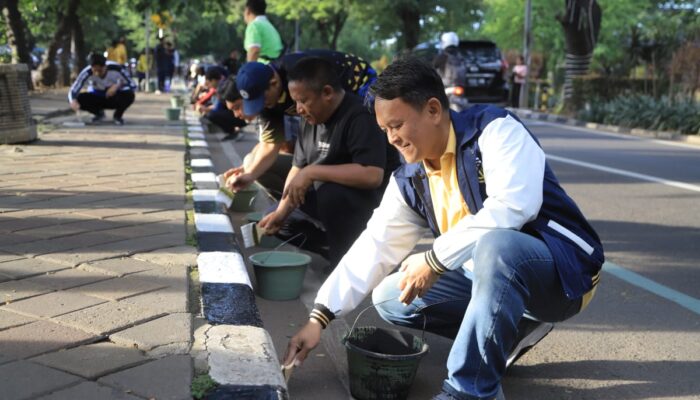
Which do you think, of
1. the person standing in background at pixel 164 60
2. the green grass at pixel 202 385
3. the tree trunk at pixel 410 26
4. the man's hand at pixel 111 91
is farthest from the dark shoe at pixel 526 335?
the tree trunk at pixel 410 26

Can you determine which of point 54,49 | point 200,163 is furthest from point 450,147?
point 54,49

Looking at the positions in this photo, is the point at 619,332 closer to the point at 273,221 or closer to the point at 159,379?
the point at 273,221

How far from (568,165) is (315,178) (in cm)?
641

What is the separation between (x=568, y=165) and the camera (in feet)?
32.8

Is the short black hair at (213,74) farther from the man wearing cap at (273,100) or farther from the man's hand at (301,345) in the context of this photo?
the man's hand at (301,345)

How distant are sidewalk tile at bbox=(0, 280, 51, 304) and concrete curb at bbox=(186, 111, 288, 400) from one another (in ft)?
2.58

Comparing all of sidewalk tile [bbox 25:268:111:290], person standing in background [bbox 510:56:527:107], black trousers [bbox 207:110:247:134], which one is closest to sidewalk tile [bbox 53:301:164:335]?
sidewalk tile [bbox 25:268:111:290]

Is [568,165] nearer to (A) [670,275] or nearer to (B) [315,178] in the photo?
(A) [670,275]

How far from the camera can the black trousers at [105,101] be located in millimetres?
13078

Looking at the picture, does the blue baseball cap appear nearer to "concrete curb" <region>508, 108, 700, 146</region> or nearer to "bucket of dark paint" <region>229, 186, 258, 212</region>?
"bucket of dark paint" <region>229, 186, 258, 212</region>

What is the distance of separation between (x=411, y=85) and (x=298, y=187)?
1.74m

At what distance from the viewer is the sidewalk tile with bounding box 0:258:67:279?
3.92 metres

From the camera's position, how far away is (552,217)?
2.81 metres

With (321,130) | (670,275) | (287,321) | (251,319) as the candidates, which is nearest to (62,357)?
(251,319)
